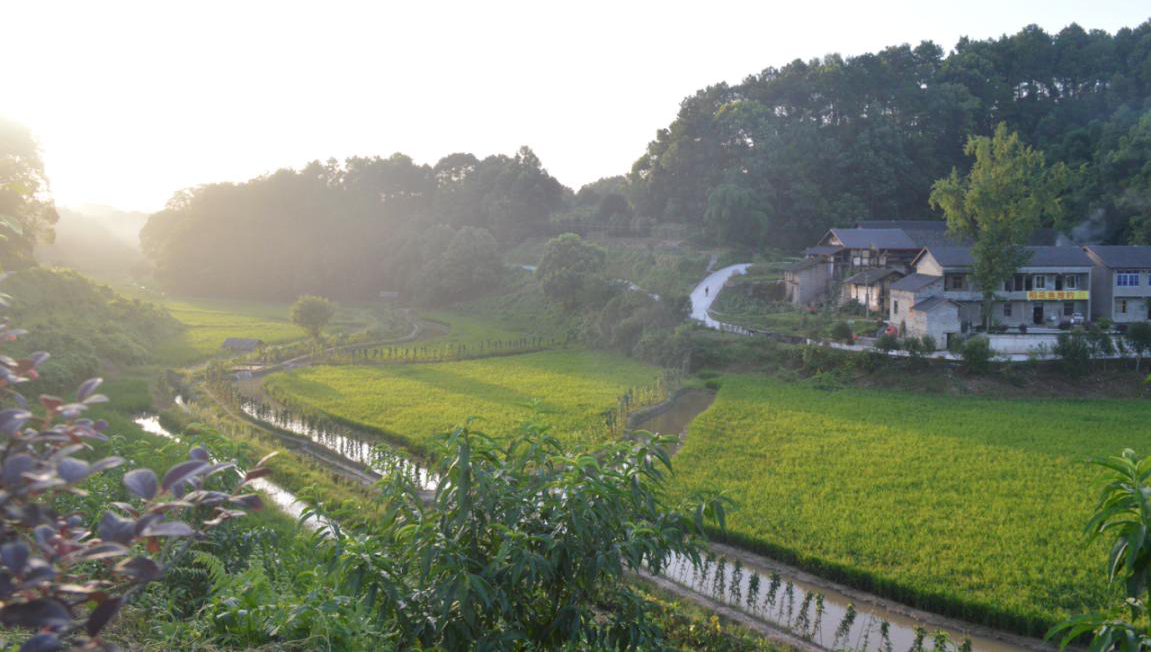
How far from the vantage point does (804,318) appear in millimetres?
37812

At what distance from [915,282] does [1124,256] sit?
9.56 metres

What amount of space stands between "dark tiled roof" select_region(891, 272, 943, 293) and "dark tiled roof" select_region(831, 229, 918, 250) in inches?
221

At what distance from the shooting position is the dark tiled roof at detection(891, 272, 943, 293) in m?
34.4

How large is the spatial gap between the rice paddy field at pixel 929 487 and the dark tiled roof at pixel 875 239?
16109mm

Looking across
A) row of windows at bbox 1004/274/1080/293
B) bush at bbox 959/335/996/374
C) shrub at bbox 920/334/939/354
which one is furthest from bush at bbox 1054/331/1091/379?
row of windows at bbox 1004/274/1080/293

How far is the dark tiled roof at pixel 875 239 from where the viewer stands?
138 feet

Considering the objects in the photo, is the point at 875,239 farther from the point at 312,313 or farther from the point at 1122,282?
the point at 312,313

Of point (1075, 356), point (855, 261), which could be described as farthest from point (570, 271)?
point (1075, 356)

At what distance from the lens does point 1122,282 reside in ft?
113

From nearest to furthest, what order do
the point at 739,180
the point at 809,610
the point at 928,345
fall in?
the point at 809,610 < the point at 928,345 < the point at 739,180

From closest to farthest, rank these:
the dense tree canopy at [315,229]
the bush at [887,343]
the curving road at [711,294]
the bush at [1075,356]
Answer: the bush at [1075,356] → the bush at [887,343] → the curving road at [711,294] → the dense tree canopy at [315,229]

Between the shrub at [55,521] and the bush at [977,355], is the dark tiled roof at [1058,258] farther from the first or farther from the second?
the shrub at [55,521]

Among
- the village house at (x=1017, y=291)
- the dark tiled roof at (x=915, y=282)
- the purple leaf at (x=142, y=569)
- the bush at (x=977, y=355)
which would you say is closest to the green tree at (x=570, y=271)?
the dark tiled roof at (x=915, y=282)

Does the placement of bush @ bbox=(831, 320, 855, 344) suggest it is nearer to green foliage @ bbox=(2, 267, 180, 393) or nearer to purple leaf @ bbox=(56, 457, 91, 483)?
green foliage @ bbox=(2, 267, 180, 393)
